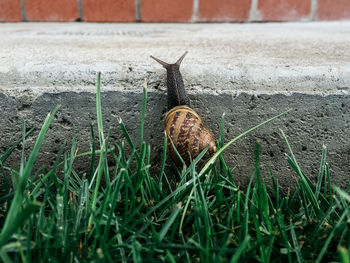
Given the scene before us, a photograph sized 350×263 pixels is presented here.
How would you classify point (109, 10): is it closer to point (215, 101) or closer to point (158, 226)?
point (215, 101)

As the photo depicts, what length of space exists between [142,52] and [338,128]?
0.50m

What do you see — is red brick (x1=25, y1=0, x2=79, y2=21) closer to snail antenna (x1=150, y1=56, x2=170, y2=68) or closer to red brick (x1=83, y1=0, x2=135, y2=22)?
red brick (x1=83, y1=0, x2=135, y2=22)

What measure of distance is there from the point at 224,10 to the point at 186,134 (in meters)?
1.21

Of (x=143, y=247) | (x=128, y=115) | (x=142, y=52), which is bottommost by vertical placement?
(x=143, y=247)

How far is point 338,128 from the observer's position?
0.92 metres

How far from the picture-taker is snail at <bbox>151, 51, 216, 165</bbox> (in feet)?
2.90

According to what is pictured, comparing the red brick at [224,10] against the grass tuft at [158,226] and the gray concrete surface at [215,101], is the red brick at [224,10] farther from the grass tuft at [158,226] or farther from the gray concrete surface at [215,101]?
the grass tuft at [158,226]

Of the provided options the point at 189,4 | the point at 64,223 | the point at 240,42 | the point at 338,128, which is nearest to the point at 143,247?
the point at 64,223

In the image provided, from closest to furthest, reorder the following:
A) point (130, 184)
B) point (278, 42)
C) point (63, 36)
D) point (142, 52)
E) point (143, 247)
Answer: point (143, 247) → point (130, 184) → point (142, 52) → point (278, 42) → point (63, 36)

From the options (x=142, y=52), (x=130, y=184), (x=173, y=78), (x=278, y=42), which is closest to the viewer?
(x=130, y=184)

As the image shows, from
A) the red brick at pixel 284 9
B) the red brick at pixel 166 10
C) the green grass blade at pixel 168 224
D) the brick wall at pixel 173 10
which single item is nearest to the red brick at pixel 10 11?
the brick wall at pixel 173 10

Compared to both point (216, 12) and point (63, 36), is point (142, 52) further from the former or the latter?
point (216, 12)

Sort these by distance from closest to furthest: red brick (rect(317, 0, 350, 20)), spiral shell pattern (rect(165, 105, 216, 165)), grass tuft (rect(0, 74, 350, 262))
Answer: grass tuft (rect(0, 74, 350, 262)), spiral shell pattern (rect(165, 105, 216, 165)), red brick (rect(317, 0, 350, 20))

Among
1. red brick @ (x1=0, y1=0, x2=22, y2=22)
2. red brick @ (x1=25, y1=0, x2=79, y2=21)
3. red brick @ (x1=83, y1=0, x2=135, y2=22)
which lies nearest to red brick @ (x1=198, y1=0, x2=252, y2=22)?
red brick @ (x1=83, y1=0, x2=135, y2=22)
